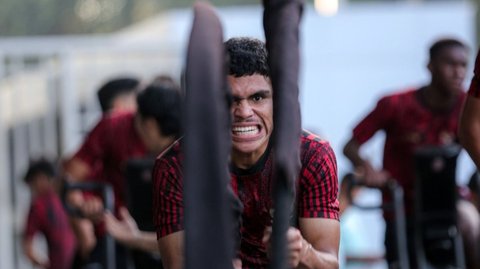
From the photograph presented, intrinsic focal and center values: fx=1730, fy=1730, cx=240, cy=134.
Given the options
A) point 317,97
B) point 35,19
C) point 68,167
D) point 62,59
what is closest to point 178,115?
point 68,167

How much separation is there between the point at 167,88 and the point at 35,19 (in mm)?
26745

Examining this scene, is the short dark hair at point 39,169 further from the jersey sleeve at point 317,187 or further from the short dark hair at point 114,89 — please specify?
the jersey sleeve at point 317,187

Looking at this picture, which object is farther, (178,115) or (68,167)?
(68,167)

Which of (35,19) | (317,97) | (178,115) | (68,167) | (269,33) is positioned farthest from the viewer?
(35,19)

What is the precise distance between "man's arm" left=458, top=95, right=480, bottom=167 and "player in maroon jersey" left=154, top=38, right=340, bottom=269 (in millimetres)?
609

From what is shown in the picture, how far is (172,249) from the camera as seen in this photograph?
244 inches

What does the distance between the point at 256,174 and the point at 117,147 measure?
218 inches

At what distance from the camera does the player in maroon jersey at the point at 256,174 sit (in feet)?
19.8

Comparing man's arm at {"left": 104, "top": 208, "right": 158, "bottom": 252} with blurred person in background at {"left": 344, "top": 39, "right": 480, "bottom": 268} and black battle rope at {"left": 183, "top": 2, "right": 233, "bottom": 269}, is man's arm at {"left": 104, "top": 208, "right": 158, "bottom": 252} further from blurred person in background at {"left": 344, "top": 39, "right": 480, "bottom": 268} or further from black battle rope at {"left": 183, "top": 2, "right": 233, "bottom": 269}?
black battle rope at {"left": 183, "top": 2, "right": 233, "bottom": 269}

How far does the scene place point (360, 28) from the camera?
20.1 meters

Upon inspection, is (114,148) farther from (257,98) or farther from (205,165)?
(205,165)

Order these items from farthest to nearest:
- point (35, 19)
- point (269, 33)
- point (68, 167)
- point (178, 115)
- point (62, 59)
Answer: point (35, 19), point (62, 59), point (68, 167), point (178, 115), point (269, 33)

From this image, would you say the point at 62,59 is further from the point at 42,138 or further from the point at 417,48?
the point at 417,48

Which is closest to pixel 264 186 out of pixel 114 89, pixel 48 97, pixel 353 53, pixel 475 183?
pixel 475 183
